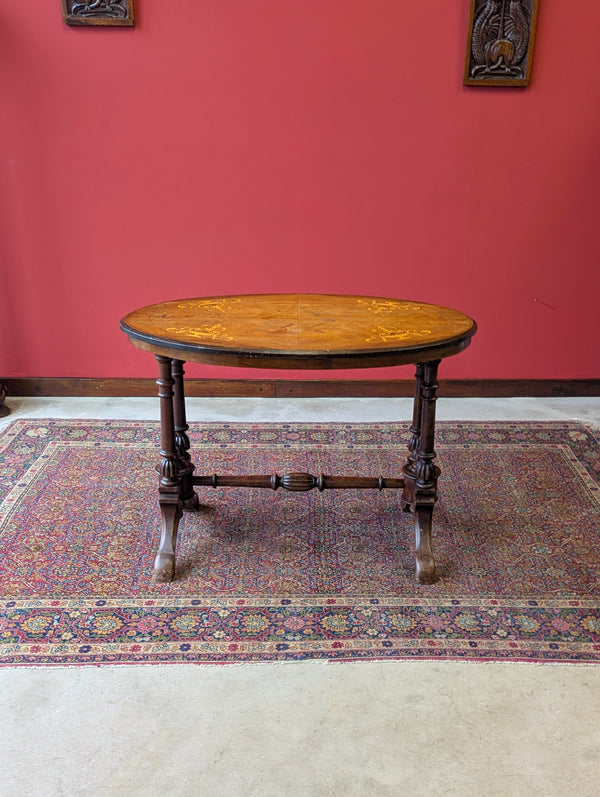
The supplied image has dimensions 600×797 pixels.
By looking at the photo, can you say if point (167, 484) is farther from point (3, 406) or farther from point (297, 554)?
point (3, 406)

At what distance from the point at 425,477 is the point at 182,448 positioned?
3.16 feet

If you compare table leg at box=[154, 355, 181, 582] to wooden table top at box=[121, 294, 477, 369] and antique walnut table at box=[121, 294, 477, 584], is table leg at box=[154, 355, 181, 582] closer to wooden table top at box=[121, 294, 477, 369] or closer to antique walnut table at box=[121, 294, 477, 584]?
antique walnut table at box=[121, 294, 477, 584]

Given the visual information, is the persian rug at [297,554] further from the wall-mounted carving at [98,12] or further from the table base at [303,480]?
the wall-mounted carving at [98,12]

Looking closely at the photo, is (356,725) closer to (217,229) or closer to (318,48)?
(217,229)

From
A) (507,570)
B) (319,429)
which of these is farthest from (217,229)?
(507,570)

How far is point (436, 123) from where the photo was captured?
3787mm

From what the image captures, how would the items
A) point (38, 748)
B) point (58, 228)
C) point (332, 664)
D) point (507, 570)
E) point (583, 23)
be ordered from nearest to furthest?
point (38, 748) < point (332, 664) < point (507, 570) < point (583, 23) < point (58, 228)

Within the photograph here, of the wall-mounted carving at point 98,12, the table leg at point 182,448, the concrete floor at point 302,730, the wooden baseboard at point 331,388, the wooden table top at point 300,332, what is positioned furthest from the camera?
the wooden baseboard at point 331,388

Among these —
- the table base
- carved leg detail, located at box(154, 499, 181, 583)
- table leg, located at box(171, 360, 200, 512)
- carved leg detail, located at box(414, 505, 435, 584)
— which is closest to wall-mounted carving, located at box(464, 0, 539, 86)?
the table base

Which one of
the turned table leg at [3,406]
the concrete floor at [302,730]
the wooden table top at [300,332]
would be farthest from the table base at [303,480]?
the turned table leg at [3,406]

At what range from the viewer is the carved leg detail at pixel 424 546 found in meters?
2.38

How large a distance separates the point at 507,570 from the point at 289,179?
2425 mm

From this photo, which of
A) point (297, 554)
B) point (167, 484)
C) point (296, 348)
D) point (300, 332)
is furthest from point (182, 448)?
point (296, 348)

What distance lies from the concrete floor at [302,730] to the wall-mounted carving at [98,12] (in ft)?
10.4
